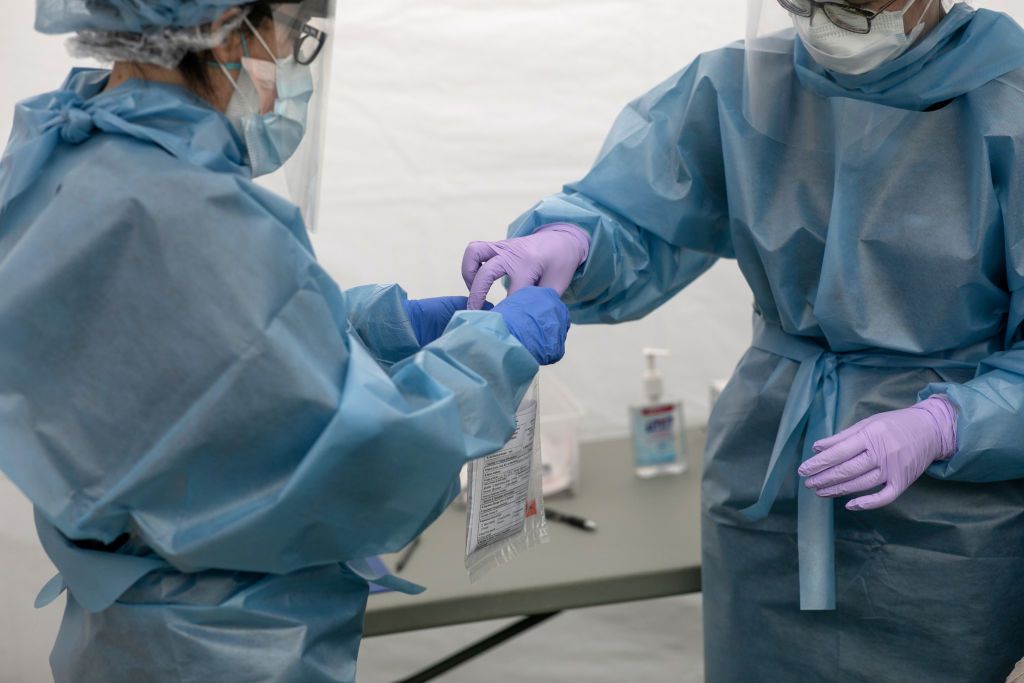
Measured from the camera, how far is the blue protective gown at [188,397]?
2.76ft

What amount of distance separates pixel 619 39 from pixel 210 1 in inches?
50.4

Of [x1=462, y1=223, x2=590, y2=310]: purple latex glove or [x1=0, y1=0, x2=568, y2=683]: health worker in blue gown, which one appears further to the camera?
[x1=462, y1=223, x2=590, y2=310]: purple latex glove

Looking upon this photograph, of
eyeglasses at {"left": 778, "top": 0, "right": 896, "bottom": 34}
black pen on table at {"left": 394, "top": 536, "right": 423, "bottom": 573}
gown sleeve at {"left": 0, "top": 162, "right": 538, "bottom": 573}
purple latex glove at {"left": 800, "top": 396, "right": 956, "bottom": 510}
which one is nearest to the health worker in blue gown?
gown sleeve at {"left": 0, "top": 162, "right": 538, "bottom": 573}

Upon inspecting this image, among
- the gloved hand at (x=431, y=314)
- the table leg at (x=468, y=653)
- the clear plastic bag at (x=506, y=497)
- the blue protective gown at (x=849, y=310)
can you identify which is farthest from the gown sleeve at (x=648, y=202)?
the table leg at (x=468, y=653)

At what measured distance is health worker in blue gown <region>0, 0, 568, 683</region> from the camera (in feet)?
2.76

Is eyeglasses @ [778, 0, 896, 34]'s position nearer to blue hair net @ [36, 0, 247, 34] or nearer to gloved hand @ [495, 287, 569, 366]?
gloved hand @ [495, 287, 569, 366]

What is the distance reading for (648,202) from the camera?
1431 mm

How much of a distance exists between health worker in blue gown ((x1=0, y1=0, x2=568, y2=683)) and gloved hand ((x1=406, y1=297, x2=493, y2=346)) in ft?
1.06

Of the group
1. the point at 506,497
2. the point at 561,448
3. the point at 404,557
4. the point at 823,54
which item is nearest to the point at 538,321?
the point at 506,497

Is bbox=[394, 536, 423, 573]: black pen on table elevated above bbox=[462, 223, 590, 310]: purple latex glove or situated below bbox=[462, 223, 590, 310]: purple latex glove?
below

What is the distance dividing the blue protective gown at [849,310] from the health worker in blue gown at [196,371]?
50cm

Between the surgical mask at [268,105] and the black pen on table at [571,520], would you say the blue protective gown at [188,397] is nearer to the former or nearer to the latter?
the surgical mask at [268,105]

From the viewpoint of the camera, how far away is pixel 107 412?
0.86 meters

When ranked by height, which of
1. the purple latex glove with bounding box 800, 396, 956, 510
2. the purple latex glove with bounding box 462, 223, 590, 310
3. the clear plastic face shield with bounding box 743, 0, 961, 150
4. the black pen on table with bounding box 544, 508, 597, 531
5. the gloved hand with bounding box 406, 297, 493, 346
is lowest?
the black pen on table with bounding box 544, 508, 597, 531
